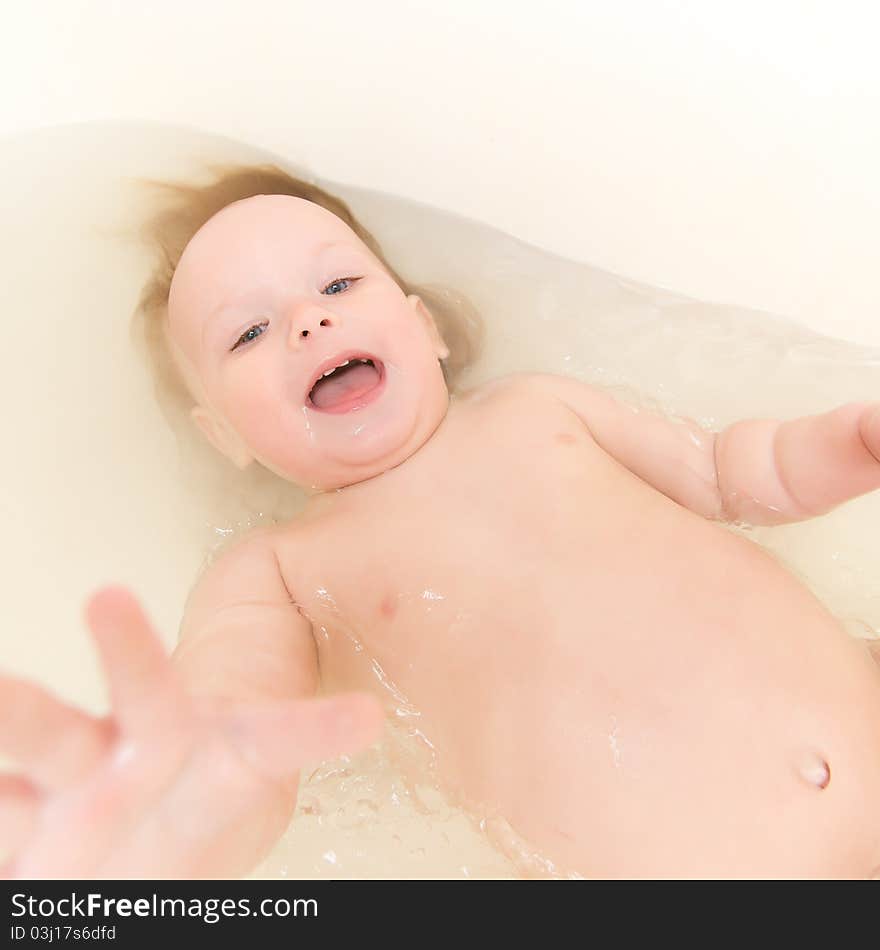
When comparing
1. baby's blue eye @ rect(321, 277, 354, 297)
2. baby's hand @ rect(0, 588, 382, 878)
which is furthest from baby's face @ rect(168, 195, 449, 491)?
baby's hand @ rect(0, 588, 382, 878)

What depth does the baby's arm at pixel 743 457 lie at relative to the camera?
0.85 meters

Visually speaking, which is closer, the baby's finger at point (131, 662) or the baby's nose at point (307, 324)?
the baby's finger at point (131, 662)

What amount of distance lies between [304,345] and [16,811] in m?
0.45

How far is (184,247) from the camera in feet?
3.55

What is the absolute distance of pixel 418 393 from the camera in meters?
0.90

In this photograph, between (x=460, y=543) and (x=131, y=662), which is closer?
(x=131, y=662)

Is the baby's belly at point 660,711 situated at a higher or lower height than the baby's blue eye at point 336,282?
lower

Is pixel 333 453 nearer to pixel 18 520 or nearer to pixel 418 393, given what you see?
pixel 418 393

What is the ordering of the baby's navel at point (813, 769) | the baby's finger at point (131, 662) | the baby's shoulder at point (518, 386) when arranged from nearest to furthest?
1. the baby's finger at point (131, 662)
2. the baby's navel at point (813, 769)
3. the baby's shoulder at point (518, 386)

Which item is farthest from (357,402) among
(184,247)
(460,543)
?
(184,247)

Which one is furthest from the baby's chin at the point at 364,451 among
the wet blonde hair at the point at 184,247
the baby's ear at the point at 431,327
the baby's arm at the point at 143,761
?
the baby's arm at the point at 143,761

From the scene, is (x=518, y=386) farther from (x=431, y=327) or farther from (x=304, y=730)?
(x=304, y=730)

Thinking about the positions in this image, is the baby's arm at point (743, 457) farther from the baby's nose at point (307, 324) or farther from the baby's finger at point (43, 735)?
the baby's finger at point (43, 735)
